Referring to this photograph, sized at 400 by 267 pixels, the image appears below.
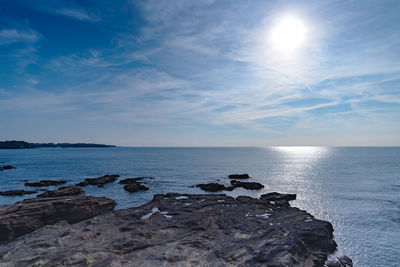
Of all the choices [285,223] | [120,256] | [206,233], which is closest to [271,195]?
[285,223]

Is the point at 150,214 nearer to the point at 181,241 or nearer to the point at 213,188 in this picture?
the point at 181,241

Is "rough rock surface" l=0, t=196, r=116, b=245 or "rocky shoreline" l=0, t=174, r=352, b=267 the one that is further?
"rough rock surface" l=0, t=196, r=116, b=245

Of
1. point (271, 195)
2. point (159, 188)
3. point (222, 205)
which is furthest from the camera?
point (159, 188)

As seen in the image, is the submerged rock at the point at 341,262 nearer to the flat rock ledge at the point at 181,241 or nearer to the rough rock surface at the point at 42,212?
the flat rock ledge at the point at 181,241

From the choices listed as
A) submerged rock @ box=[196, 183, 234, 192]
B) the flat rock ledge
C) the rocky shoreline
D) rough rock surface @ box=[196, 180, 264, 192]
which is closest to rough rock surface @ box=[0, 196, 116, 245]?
the rocky shoreline

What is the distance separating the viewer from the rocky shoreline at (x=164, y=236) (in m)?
15.5

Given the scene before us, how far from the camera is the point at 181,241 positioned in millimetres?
18453

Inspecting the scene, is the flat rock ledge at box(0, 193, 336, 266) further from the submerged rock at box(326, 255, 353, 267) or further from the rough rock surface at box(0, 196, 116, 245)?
the rough rock surface at box(0, 196, 116, 245)

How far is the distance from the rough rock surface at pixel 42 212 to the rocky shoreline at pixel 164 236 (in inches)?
2.9

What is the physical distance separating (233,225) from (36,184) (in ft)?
167

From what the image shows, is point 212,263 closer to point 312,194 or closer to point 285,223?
point 285,223

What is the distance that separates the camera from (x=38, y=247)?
16906 mm

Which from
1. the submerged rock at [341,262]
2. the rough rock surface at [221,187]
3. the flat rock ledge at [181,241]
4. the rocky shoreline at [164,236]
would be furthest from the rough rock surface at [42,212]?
the submerged rock at [341,262]

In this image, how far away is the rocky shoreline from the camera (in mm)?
15500
